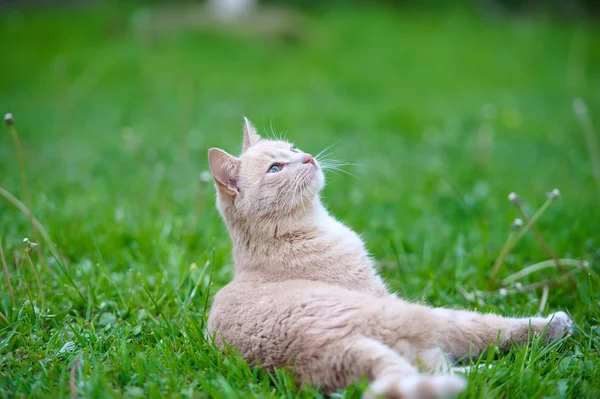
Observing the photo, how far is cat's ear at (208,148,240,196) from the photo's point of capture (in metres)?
2.77

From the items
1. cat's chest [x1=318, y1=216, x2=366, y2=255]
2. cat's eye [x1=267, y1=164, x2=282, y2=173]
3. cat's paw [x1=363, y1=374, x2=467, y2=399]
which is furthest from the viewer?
cat's eye [x1=267, y1=164, x2=282, y2=173]

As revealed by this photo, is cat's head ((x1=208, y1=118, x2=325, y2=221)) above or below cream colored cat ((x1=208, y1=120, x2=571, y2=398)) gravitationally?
above

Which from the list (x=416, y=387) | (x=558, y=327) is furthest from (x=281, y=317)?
(x=558, y=327)

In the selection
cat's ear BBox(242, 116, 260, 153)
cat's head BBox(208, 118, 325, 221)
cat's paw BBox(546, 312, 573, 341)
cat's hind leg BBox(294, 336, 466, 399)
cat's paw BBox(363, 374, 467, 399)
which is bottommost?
cat's paw BBox(546, 312, 573, 341)

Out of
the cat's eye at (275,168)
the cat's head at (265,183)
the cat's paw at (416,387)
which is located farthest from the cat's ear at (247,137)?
the cat's paw at (416,387)

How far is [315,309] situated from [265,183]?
88 cm

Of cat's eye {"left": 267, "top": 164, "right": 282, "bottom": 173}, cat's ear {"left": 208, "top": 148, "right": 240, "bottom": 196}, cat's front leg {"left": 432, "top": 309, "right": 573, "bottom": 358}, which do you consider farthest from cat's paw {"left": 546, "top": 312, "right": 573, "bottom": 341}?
cat's ear {"left": 208, "top": 148, "right": 240, "bottom": 196}

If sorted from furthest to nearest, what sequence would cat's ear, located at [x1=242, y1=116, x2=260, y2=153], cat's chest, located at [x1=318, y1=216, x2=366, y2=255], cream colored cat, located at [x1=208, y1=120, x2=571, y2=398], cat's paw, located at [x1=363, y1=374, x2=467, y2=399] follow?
cat's ear, located at [x1=242, y1=116, x2=260, y2=153]
cat's chest, located at [x1=318, y1=216, x2=366, y2=255]
cream colored cat, located at [x1=208, y1=120, x2=571, y2=398]
cat's paw, located at [x1=363, y1=374, x2=467, y2=399]

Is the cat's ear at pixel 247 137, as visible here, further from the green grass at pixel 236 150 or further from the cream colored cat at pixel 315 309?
the green grass at pixel 236 150

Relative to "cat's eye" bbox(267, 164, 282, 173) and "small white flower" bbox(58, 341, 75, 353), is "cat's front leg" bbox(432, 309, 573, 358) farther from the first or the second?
"small white flower" bbox(58, 341, 75, 353)

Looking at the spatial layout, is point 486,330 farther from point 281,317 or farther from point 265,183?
point 265,183

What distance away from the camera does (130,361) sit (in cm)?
230

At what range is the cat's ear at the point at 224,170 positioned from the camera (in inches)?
109

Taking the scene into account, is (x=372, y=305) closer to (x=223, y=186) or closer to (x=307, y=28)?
(x=223, y=186)
